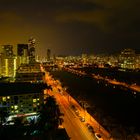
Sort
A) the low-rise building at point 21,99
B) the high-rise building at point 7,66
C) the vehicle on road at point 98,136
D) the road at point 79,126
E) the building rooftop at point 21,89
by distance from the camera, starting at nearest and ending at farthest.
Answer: the vehicle on road at point 98,136 → the road at point 79,126 → the low-rise building at point 21,99 → the building rooftop at point 21,89 → the high-rise building at point 7,66

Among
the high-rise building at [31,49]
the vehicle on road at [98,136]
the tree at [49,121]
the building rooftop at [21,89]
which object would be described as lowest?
the vehicle on road at [98,136]

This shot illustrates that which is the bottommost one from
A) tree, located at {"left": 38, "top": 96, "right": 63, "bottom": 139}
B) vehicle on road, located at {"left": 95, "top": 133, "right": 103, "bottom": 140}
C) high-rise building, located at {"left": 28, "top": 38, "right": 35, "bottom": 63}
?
vehicle on road, located at {"left": 95, "top": 133, "right": 103, "bottom": 140}

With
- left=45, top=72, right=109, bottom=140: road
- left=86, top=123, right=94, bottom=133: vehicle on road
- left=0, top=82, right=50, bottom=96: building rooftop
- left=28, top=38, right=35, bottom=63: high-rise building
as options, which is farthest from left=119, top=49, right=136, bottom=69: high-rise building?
left=86, top=123, right=94, bottom=133: vehicle on road

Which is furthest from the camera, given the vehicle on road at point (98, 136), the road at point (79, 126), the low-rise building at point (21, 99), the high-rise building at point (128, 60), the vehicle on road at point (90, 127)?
the high-rise building at point (128, 60)

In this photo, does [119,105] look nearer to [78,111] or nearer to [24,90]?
[78,111]

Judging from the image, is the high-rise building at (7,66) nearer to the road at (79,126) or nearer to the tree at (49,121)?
the road at (79,126)

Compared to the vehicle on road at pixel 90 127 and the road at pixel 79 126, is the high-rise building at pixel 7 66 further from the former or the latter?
the vehicle on road at pixel 90 127

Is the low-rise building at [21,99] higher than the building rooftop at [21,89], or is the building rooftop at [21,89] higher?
the building rooftop at [21,89]

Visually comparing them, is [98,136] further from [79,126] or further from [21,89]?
[21,89]

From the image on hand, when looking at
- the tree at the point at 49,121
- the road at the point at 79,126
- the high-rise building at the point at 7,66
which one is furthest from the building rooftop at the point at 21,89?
the high-rise building at the point at 7,66

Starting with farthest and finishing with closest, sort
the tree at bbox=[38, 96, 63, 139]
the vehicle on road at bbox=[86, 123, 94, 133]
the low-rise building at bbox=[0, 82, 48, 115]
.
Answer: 1. the low-rise building at bbox=[0, 82, 48, 115]
2. the vehicle on road at bbox=[86, 123, 94, 133]
3. the tree at bbox=[38, 96, 63, 139]

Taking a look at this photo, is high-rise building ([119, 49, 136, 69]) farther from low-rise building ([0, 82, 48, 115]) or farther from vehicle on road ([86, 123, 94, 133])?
vehicle on road ([86, 123, 94, 133])

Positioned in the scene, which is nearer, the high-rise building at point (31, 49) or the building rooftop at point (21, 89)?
the building rooftop at point (21, 89)

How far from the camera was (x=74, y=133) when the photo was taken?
28.1 m
